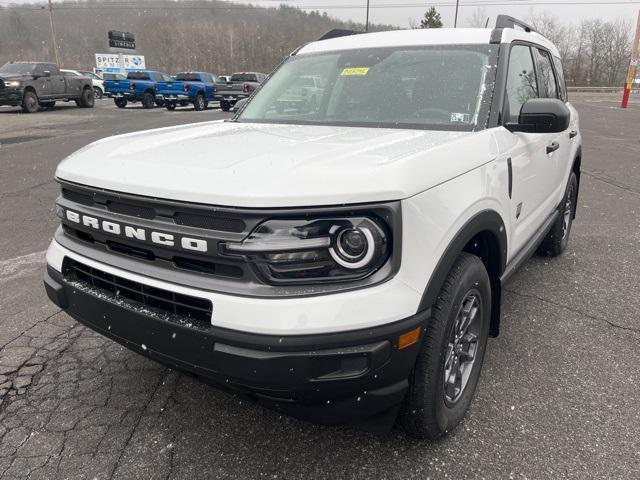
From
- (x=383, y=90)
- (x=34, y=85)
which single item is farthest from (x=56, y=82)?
(x=383, y=90)

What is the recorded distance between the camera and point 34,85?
1950 centimetres

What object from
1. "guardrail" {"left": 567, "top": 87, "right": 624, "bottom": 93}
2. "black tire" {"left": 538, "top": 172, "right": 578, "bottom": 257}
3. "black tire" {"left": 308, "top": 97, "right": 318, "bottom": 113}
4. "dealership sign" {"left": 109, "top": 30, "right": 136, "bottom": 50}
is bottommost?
"guardrail" {"left": 567, "top": 87, "right": 624, "bottom": 93}

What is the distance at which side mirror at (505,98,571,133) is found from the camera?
2.53 metres

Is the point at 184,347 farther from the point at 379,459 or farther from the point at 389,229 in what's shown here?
the point at 379,459

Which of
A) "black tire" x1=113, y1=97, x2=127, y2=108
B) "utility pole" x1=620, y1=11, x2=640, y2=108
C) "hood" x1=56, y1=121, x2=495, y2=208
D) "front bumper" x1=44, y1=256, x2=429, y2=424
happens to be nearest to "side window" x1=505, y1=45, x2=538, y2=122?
"hood" x1=56, y1=121, x2=495, y2=208

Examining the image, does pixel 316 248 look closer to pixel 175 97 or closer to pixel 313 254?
pixel 313 254

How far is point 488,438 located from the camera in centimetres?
238

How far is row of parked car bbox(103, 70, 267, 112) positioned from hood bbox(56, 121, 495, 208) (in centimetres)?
1984

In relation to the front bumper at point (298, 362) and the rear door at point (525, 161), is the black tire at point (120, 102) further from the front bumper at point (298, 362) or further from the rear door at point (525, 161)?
the front bumper at point (298, 362)

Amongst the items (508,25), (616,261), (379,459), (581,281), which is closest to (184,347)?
(379,459)

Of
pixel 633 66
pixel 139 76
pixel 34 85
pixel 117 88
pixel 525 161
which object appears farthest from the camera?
pixel 633 66

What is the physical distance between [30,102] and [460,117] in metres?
21.5

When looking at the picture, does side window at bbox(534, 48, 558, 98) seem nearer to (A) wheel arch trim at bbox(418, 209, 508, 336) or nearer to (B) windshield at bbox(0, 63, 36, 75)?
(A) wheel arch trim at bbox(418, 209, 508, 336)

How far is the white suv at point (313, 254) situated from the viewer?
67.2 inches
